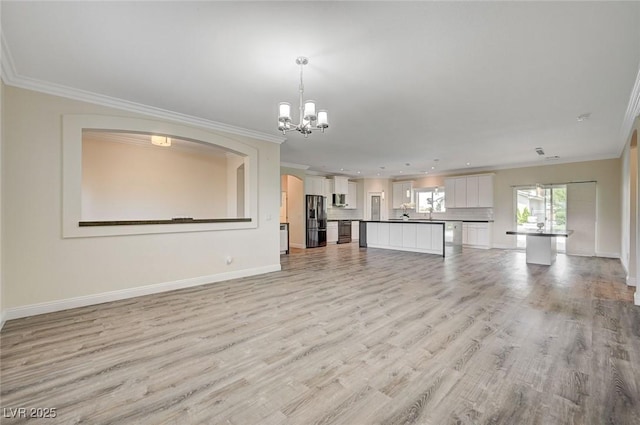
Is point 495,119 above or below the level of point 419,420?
above

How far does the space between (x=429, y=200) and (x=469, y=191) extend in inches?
62.1

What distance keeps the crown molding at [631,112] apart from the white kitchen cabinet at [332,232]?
25.5 ft

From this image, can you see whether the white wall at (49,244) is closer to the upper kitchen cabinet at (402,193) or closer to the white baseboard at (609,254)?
the upper kitchen cabinet at (402,193)

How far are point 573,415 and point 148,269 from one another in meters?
4.79

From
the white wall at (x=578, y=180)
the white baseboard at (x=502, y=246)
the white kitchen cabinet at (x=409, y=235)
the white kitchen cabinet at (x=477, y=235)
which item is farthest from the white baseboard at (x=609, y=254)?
the white kitchen cabinet at (x=409, y=235)

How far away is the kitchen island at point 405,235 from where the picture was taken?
25.9 ft

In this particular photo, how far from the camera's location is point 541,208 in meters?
8.69

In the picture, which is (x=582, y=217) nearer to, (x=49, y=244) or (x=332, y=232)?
(x=332, y=232)

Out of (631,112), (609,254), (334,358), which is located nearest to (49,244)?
(334,358)

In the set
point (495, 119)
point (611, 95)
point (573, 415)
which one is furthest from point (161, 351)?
point (611, 95)

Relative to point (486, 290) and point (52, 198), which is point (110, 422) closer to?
point (52, 198)

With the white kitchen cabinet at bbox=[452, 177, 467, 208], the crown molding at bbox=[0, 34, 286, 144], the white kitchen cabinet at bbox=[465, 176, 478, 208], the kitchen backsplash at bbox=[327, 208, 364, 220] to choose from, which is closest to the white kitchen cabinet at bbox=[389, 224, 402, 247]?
the white kitchen cabinet at bbox=[452, 177, 467, 208]

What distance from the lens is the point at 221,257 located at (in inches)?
196

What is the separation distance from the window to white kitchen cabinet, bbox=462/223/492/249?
131cm
